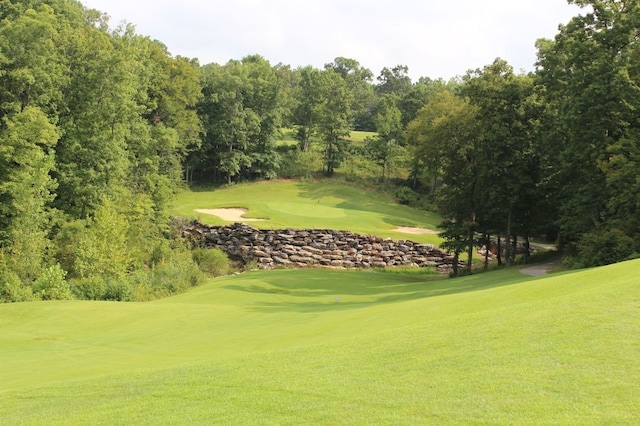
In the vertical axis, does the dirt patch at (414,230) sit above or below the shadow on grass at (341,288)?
above

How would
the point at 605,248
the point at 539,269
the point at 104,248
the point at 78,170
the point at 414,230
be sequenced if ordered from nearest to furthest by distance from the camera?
the point at 605,248 < the point at 539,269 < the point at 104,248 < the point at 78,170 < the point at 414,230

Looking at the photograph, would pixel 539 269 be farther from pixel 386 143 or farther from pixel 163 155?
pixel 386 143

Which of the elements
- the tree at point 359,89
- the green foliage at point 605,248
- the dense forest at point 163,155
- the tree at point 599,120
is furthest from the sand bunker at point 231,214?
the tree at point 359,89

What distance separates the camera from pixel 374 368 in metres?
8.91

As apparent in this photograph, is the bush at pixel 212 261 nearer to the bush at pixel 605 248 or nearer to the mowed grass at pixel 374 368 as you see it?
the mowed grass at pixel 374 368

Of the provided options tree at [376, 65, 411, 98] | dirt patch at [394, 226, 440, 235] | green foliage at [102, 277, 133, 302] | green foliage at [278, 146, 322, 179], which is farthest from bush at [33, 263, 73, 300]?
tree at [376, 65, 411, 98]

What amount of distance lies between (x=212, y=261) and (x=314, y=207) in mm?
15255

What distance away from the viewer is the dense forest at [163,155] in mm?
27016

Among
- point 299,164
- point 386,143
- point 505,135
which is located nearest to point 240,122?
point 299,164

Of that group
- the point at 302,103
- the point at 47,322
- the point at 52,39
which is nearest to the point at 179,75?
the point at 52,39

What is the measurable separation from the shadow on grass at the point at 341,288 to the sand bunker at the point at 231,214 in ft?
40.2

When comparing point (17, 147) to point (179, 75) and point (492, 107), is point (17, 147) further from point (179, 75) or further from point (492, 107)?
point (492, 107)

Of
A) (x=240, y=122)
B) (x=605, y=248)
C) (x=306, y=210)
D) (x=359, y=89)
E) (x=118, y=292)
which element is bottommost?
(x=118, y=292)

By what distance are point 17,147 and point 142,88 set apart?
48.4ft
